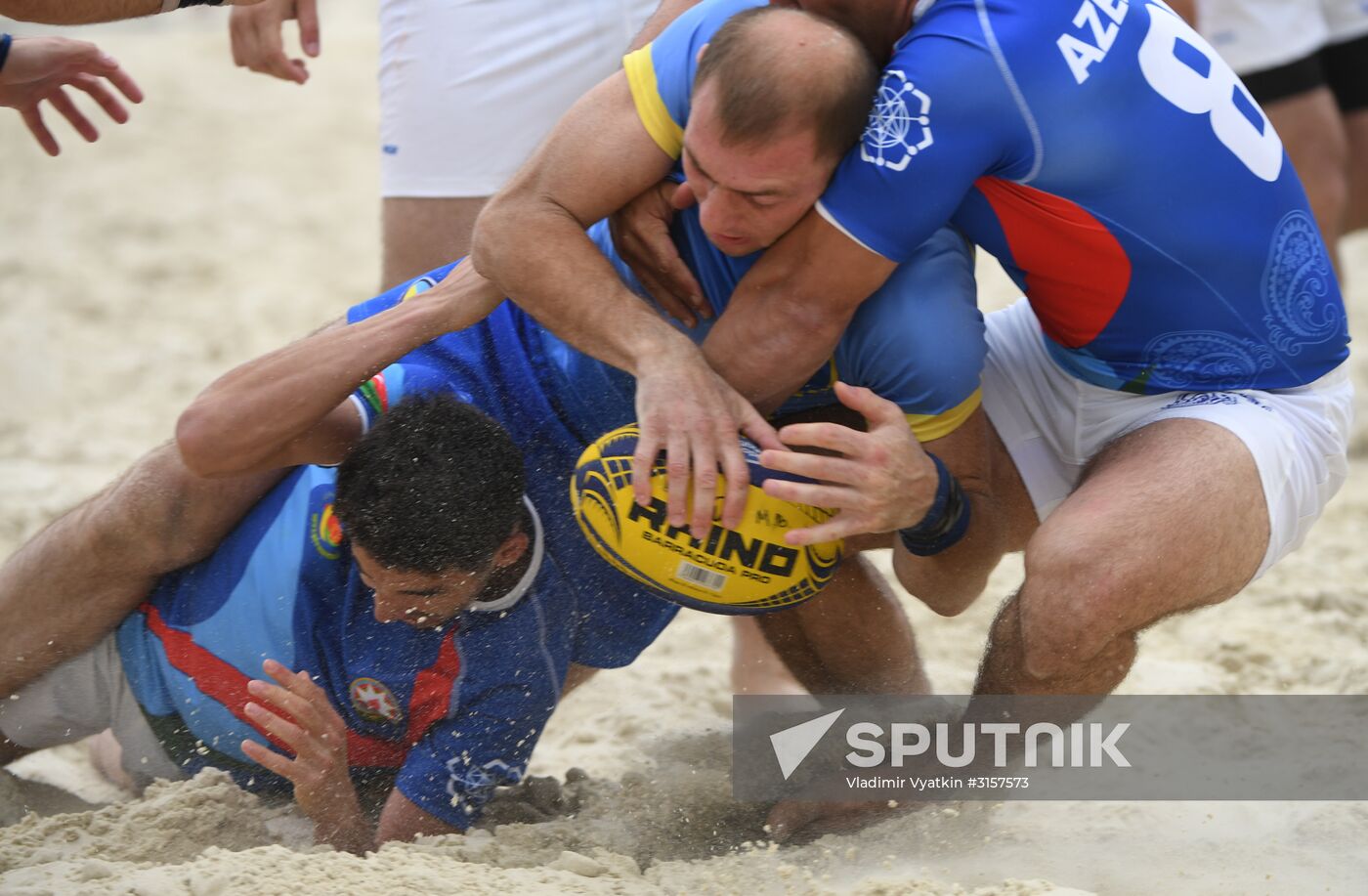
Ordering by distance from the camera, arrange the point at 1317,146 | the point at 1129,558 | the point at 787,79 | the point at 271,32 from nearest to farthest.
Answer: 1. the point at 787,79
2. the point at 1129,558
3. the point at 271,32
4. the point at 1317,146

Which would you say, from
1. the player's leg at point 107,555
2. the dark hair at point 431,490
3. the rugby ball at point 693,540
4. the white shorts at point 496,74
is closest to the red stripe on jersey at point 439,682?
the dark hair at point 431,490

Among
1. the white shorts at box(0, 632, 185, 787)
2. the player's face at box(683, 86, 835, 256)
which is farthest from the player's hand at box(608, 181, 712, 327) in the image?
the white shorts at box(0, 632, 185, 787)

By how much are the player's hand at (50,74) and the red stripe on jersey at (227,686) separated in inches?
61.7

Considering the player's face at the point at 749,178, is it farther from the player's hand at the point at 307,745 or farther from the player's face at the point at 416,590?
the player's hand at the point at 307,745

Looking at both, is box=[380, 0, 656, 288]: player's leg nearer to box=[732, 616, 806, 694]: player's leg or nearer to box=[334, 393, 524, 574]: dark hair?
box=[334, 393, 524, 574]: dark hair

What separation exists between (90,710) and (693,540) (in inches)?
62.2

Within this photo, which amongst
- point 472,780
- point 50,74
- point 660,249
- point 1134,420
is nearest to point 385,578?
point 472,780

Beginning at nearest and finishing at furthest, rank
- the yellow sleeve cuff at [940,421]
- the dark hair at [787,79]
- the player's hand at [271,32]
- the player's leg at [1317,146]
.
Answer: the dark hair at [787,79], the yellow sleeve cuff at [940,421], the player's hand at [271,32], the player's leg at [1317,146]

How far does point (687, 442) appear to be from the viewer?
9.17ft

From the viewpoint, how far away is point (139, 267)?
7641mm

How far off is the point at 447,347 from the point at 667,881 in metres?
1.30

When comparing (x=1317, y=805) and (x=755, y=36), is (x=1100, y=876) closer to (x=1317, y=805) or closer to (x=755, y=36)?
(x=1317, y=805)

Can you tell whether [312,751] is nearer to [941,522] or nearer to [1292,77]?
[941,522]

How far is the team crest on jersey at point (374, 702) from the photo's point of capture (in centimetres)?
320
